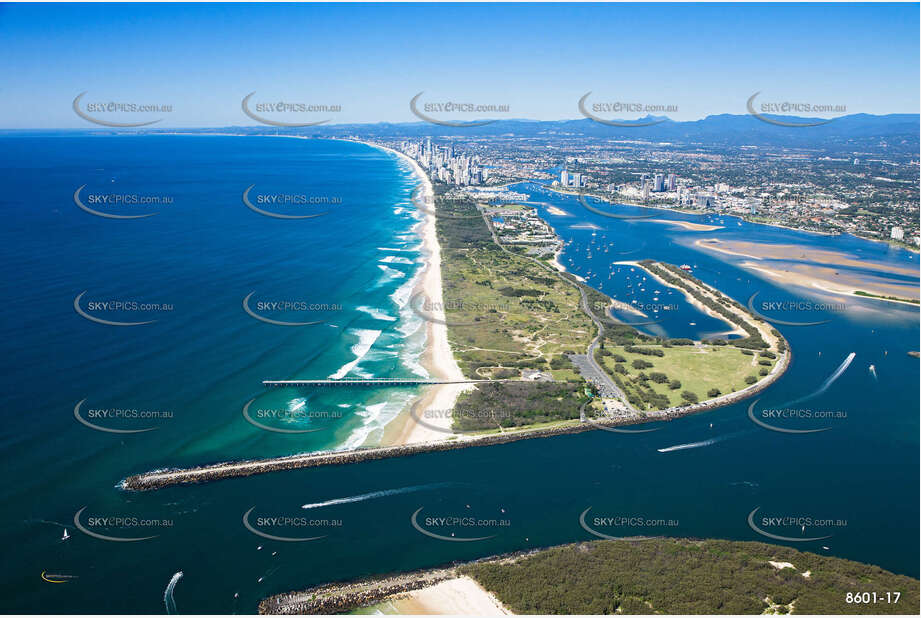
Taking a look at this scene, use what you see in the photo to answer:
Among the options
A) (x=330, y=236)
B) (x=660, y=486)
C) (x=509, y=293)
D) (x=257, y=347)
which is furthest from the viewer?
(x=330, y=236)

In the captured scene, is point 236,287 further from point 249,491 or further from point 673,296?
point 673,296

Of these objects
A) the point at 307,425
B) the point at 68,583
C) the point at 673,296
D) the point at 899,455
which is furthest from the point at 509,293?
the point at 68,583

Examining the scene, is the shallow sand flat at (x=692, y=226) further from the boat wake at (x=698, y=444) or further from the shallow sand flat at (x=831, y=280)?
the boat wake at (x=698, y=444)

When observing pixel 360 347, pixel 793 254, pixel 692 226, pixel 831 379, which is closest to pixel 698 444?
pixel 831 379

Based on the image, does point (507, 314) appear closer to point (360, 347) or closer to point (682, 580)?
point (360, 347)

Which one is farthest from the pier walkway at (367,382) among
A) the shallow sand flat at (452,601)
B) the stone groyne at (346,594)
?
the shallow sand flat at (452,601)

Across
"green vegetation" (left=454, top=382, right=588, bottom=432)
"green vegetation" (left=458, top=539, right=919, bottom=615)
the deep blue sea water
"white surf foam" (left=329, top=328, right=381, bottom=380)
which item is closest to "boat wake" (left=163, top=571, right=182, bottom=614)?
the deep blue sea water
